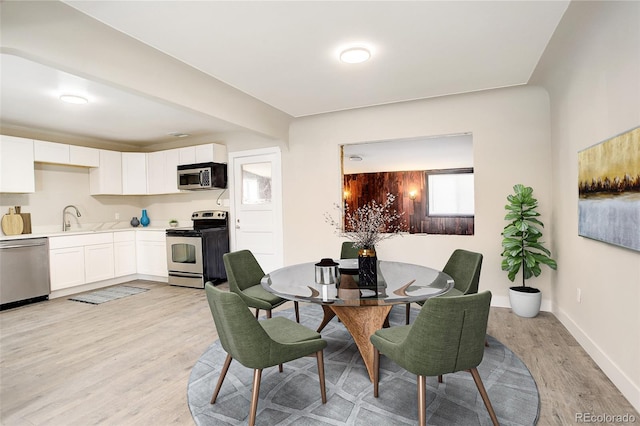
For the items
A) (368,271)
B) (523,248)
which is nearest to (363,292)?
(368,271)

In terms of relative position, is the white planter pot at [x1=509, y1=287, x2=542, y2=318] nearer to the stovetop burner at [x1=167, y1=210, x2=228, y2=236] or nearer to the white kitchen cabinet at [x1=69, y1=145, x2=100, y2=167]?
the stovetop burner at [x1=167, y1=210, x2=228, y2=236]

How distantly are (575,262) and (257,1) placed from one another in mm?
3239

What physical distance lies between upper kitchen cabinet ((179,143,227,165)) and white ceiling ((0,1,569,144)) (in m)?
1.18

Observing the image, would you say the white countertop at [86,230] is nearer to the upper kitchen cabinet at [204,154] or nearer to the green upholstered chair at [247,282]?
the upper kitchen cabinet at [204,154]

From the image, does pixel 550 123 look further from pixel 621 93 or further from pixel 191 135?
pixel 191 135

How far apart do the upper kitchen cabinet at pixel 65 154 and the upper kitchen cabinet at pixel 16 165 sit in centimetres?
12

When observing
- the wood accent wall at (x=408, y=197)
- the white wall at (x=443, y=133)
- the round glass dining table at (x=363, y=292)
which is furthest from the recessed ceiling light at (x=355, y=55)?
the wood accent wall at (x=408, y=197)

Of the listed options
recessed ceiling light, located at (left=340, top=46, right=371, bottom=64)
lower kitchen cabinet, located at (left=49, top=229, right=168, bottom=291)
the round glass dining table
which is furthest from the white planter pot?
lower kitchen cabinet, located at (left=49, top=229, right=168, bottom=291)

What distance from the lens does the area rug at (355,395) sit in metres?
1.87

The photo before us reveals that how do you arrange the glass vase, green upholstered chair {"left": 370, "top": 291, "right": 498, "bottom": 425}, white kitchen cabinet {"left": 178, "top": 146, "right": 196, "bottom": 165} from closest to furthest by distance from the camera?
green upholstered chair {"left": 370, "top": 291, "right": 498, "bottom": 425} → white kitchen cabinet {"left": 178, "top": 146, "right": 196, "bottom": 165} → the glass vase

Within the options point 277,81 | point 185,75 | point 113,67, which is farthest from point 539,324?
point 113,67

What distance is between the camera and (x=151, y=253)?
558 centimetres

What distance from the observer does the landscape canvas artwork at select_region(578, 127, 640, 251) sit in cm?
190

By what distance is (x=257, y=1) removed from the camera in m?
1.97
